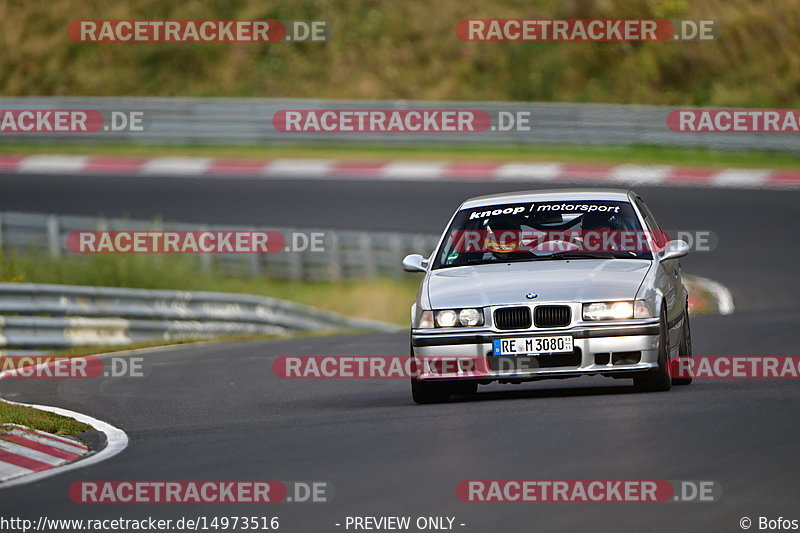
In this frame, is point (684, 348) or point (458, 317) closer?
point (458, 317)

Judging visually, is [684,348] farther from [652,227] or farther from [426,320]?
[426,320]

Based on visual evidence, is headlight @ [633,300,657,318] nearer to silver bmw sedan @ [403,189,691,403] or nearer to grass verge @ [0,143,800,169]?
silver bmw sedan @ [403,189,691,403]

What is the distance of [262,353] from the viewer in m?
17.2

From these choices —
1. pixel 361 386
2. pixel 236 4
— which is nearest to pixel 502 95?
pixel 236 4

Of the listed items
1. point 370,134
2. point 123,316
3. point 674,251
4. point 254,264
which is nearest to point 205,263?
point 254,264

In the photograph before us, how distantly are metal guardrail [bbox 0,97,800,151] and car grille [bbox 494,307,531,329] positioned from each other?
21.6 meters

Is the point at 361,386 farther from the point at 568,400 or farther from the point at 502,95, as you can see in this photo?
the point at 502,95

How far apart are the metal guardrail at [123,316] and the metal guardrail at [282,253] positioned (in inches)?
119

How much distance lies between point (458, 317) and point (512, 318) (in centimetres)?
37

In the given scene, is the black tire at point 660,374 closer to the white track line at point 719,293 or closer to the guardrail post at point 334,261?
the white track line at point 719,293

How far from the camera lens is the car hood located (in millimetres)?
10711

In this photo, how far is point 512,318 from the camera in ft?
35.2

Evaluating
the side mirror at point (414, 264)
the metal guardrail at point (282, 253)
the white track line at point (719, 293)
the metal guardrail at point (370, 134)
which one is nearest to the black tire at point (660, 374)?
the side mirror at point (414, 264)

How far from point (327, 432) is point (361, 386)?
131 inches
